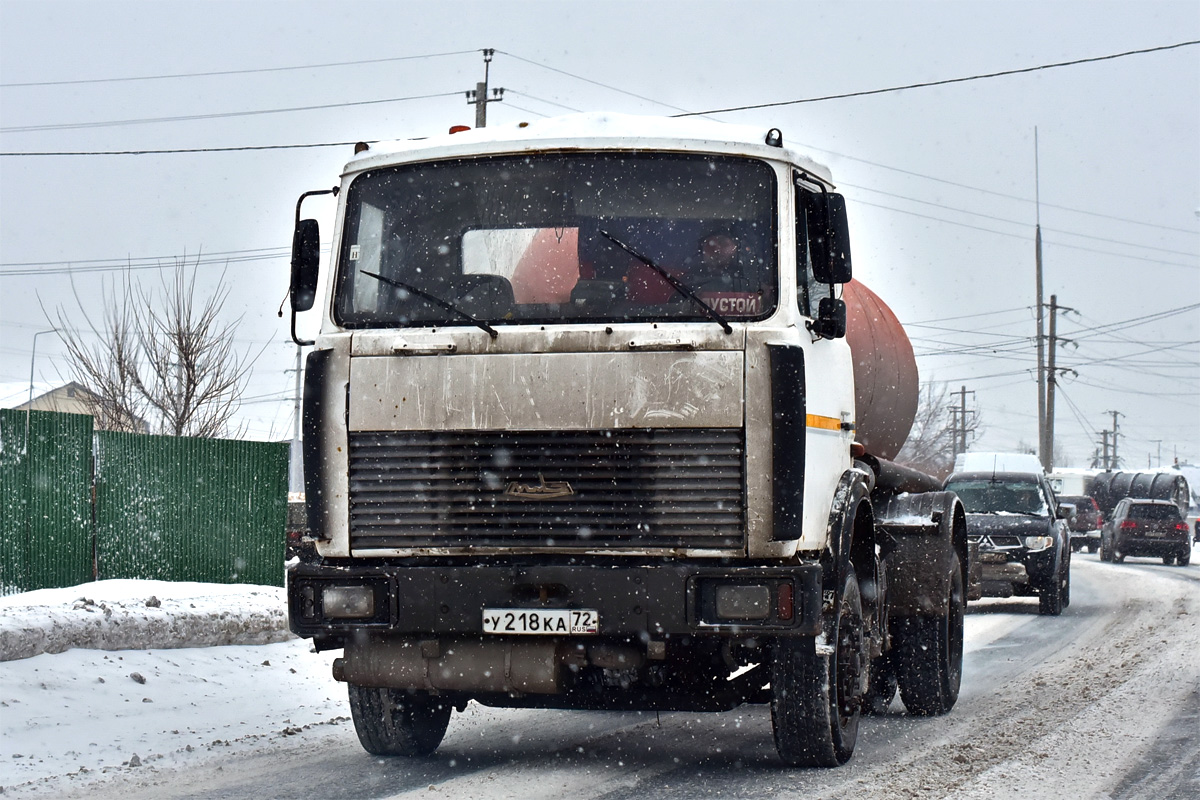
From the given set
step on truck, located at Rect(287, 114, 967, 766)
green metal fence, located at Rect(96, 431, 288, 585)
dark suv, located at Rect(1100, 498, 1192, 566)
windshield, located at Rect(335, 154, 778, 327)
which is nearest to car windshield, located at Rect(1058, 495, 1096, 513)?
dark suv, located at Rect(1100, 498, 1192, 566)

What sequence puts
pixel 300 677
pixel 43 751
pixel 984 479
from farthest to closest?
1. pixel 984 479
2. pixel 300 677
3. pixel 43 751

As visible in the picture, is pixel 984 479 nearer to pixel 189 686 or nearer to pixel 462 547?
pixel 189 686

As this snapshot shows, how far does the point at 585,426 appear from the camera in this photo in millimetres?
6008

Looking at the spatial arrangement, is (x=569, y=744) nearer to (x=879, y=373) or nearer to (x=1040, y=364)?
(x=879, y=373)

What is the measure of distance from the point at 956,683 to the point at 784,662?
135 inches

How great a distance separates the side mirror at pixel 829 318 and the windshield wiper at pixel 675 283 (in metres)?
0.60

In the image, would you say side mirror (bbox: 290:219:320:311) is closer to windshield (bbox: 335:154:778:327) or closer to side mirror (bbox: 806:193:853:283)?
windshield (bbox: 335:154:778:327)

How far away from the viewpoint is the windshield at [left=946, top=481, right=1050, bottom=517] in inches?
744

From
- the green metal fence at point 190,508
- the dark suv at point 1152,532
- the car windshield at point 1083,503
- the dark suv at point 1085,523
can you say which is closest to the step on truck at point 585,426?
the green metal fence at point 190,508

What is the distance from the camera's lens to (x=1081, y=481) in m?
58.2

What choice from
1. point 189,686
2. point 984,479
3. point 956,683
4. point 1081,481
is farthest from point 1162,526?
point 189,686

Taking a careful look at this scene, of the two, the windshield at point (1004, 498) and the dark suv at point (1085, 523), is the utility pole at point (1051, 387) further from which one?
the windshield at point (1004, 498)

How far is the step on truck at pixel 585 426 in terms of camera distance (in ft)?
19.5

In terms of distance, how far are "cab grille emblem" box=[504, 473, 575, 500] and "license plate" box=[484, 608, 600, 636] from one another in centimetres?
48
